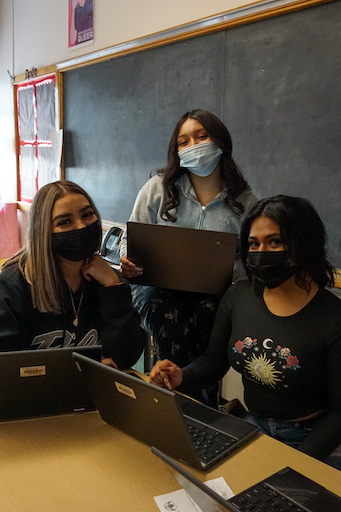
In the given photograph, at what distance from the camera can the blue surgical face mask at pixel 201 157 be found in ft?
6.12

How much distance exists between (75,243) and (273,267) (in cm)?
56

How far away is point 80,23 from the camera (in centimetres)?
357

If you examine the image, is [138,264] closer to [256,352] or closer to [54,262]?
[54,262]

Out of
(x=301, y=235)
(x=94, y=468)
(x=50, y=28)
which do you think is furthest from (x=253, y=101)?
(x=50, y=28)

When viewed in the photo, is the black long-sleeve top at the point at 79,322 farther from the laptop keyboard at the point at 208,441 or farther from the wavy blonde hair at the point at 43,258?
the laptop keyboard at the point at 208,441

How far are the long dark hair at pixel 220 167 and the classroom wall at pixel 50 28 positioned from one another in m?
0.76

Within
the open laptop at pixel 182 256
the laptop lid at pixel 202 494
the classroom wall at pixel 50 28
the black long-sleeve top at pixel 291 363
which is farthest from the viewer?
the classroom wall at pixel 50 28

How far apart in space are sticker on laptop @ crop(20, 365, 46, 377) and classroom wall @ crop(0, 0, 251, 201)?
1.93 m

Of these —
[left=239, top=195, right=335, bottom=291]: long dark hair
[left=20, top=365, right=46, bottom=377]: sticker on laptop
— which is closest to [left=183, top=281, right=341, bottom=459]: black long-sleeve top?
[left=239, top=195, right=335, bottom=291]: long dark hair

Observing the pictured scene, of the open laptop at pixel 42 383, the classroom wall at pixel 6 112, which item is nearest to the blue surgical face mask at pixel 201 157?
the open laptop at pixel 42 383

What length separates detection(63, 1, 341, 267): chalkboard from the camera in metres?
2.01

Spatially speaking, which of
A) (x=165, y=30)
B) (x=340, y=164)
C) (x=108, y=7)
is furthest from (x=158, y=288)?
(x=108, y=7)

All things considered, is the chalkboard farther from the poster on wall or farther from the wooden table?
the wooden table

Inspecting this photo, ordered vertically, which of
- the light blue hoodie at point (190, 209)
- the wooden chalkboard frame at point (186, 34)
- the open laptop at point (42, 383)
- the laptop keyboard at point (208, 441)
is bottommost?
the laptop keyboard at point (208, 441)
